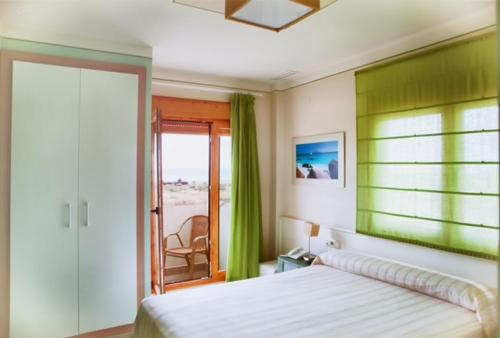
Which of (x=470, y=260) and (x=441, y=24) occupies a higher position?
(x=441, y=24)

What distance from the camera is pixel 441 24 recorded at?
258 centimetres

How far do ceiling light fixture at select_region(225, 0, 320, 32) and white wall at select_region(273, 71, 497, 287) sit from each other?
1561 millimetres

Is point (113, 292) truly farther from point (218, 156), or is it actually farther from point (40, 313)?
point (218, 156)

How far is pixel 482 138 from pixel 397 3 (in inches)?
42.4

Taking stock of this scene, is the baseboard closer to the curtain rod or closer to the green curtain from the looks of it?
the green curtain

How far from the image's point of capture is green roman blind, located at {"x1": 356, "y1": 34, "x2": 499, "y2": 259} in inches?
91.2

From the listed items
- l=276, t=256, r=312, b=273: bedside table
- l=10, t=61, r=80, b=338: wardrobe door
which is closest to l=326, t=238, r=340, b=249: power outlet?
l=276, t=256, r=312, b=273: bedside table

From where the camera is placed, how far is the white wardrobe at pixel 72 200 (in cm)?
A: 260

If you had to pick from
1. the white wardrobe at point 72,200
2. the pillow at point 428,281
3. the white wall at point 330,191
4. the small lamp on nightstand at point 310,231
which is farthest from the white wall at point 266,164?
the white wardrobe at point 72,200

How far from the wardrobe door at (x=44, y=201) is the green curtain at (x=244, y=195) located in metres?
1.83

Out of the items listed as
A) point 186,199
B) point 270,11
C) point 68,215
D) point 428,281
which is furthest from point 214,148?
point 428,281

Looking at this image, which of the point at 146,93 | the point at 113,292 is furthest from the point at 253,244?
the point at 146,93

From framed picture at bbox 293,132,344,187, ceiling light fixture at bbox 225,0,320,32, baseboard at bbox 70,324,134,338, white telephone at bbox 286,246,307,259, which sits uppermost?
ceiling light fixture at bbox 225,0,320,32

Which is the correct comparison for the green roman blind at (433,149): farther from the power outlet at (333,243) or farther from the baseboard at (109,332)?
the baseboard at (109,332)
